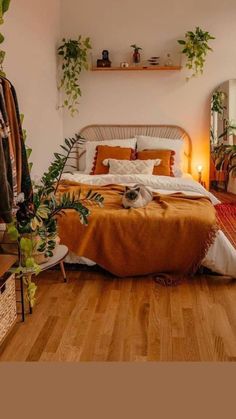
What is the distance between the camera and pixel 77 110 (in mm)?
5727

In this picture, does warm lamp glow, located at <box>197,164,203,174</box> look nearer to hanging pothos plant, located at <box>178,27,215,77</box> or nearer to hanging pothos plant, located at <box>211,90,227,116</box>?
hanging pothos plant, located at <box>211,90,227,116</box>

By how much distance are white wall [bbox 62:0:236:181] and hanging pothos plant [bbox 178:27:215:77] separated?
140 mm

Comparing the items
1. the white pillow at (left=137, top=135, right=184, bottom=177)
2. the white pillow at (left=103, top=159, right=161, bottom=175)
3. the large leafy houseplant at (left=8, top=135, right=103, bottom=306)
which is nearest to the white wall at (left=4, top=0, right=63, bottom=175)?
the white pillow at (left=103, top=159, right=161, bottom=175)

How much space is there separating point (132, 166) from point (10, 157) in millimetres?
2726

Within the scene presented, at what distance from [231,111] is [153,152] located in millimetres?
1338

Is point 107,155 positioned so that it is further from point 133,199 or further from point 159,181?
point 133,199

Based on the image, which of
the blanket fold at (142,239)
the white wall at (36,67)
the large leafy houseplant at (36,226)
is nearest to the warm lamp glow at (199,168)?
the white wall at (36,67)

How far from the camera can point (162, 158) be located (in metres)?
5.09

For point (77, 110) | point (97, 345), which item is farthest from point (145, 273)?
point (77, 110)

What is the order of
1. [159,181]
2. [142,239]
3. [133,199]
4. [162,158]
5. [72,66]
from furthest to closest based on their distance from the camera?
[72,66] → [162,158] → [159,181] → [133,199] → [142,239]

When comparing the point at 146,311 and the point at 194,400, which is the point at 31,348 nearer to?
the point at 146,311

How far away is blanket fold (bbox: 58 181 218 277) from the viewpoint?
3244 mm

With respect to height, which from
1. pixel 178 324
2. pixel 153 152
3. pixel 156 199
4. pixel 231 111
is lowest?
pixel 178 324

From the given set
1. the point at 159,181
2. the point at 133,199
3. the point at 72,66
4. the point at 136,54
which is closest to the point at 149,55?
the point at 136,54
